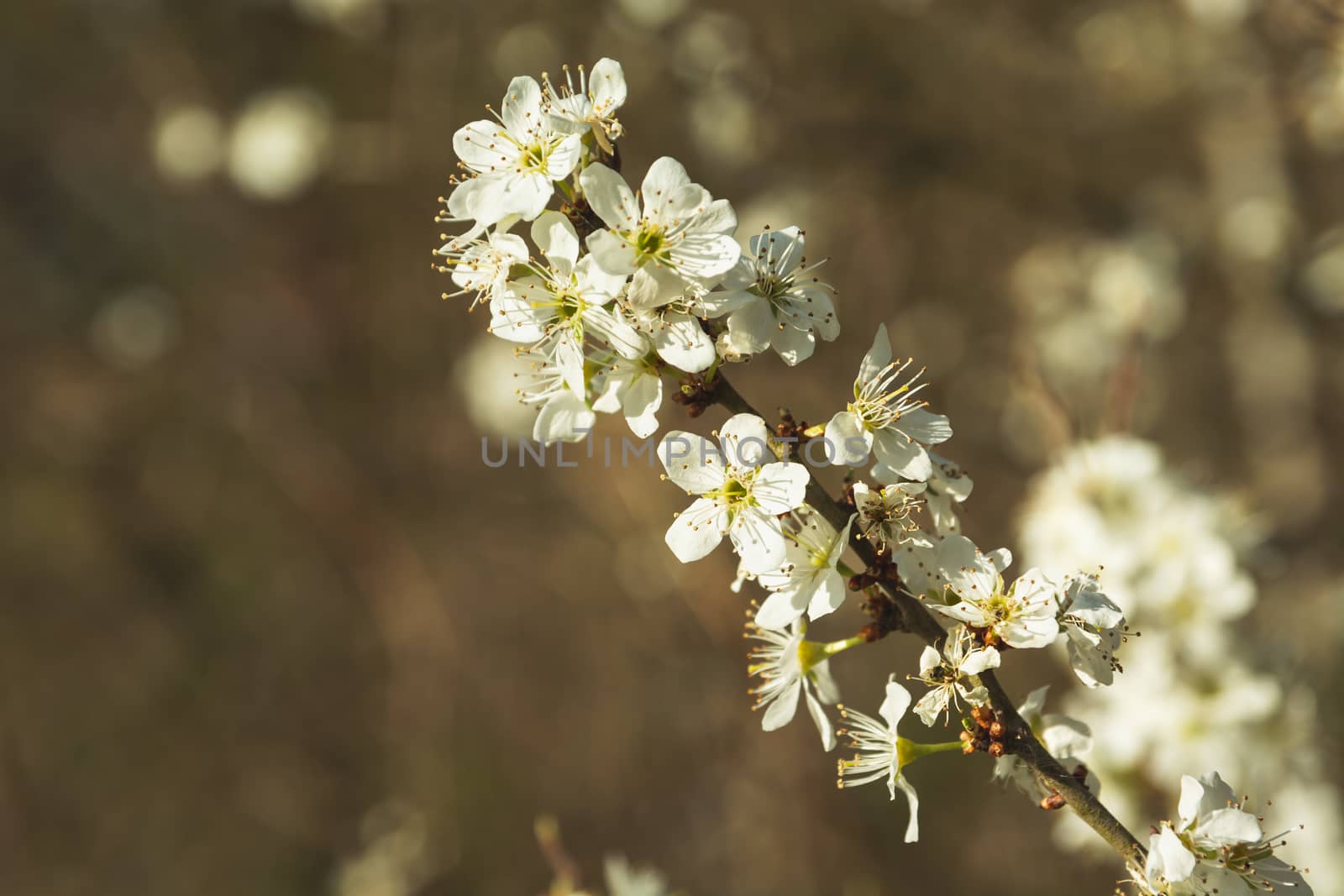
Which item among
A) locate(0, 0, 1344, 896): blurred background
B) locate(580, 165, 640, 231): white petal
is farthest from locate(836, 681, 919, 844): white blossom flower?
locate(0, 0, 1344, 896): blurred background

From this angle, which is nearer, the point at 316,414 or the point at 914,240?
the point at 914,240

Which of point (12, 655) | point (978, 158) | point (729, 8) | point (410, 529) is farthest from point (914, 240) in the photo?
point (12, 655)

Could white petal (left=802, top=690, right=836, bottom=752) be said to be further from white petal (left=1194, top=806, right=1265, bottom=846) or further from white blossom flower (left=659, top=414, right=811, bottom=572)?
white petal (left=1194, top=806, right=1265, bottom=846)

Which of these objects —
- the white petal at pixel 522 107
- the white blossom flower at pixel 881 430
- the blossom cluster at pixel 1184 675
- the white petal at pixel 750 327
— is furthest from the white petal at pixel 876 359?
the blossom cluster at pixel 1184 675

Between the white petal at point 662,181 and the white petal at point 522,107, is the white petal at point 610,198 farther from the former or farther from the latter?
the white petal at point 522,107

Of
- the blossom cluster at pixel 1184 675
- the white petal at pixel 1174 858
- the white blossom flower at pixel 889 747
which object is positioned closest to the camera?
the white petal at pixel 1174 858

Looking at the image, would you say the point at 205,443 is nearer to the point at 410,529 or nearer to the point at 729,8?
the point at 410,529
